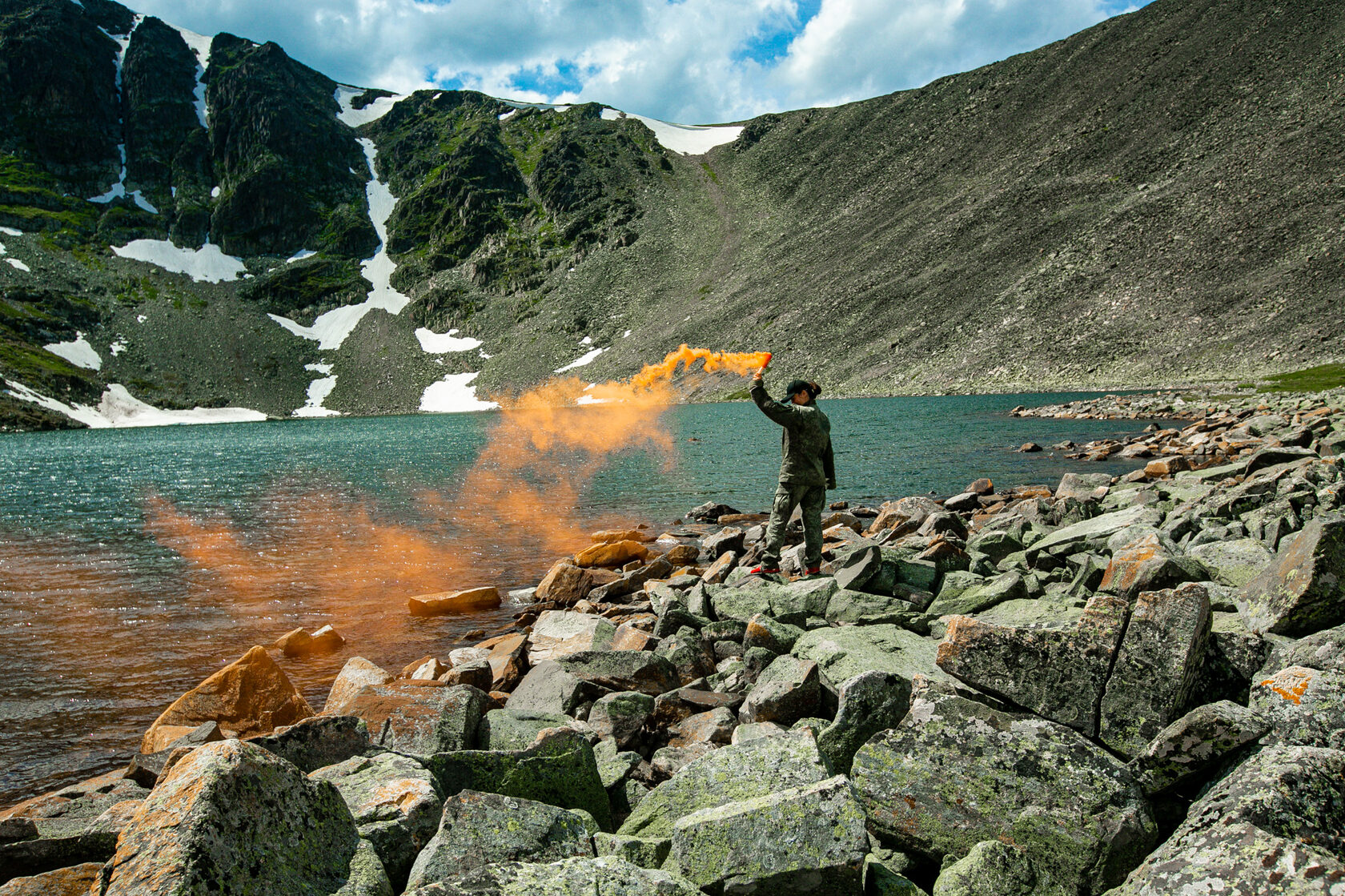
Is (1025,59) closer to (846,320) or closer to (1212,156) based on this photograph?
(1212,156)

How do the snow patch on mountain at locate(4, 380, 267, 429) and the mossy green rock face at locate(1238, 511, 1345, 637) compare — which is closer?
the mossy green rock face at locate(1238, 511, 1345, 637)

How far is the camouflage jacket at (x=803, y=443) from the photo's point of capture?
479 inches

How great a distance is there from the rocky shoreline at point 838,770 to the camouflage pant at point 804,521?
4265mm

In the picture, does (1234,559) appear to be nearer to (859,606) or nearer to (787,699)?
(859,606)

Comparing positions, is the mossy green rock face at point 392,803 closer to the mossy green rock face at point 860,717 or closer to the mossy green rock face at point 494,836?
the mossy green rock face at point 494,836

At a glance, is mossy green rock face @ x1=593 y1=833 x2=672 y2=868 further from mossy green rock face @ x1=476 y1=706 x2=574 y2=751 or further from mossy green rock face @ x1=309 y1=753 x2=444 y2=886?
mossy green rock face @ x1=476 y1=706 x2=574 y2=751

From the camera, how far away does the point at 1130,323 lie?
82.3 metres

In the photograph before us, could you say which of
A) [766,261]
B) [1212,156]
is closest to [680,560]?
→ [1212,156]

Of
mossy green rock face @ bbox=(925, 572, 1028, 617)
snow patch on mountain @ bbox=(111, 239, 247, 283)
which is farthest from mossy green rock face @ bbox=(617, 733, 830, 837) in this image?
snow patch on mountain @ bbox=(111, 239, 247, 283)

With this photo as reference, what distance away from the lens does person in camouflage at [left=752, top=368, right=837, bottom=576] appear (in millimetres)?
12305

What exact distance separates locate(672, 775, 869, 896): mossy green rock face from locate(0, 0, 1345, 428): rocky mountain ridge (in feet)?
257

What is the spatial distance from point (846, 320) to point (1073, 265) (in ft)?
105

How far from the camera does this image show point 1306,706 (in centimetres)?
364

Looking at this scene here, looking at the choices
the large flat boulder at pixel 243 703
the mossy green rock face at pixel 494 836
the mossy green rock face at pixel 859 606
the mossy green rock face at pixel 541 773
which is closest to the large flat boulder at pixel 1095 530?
the mossy green rock face at pixel 859 606
